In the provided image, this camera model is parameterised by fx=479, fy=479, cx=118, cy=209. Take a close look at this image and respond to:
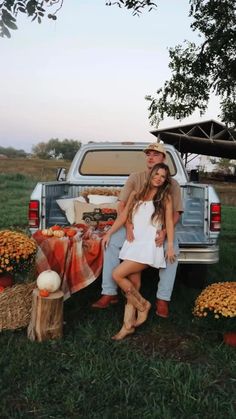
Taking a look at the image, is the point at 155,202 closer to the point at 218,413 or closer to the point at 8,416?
the point at 218,413

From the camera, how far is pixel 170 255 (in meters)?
4.11

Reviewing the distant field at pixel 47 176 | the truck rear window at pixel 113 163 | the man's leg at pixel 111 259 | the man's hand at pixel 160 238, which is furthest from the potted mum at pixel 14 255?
the distant field at pixel 47 176

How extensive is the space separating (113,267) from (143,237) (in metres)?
0.40

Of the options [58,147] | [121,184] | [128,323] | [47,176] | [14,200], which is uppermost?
[58,147]

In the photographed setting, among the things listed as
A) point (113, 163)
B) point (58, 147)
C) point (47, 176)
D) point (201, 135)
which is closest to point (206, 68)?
point (113, 163)

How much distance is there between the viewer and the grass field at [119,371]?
9.71 feet

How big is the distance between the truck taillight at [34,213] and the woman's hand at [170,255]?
164cm

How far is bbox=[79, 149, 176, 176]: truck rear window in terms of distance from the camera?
6.81m

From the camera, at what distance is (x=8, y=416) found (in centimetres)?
284

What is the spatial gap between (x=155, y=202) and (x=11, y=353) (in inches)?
66.8

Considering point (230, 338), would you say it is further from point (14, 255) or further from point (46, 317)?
point (14, 255)

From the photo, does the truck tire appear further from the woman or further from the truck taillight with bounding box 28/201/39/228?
the truck taillight with bounding box 28/201/39/228

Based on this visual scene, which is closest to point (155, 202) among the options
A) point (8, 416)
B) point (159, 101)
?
point (8, 416)

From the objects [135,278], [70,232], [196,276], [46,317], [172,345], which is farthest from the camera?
[196,276]
